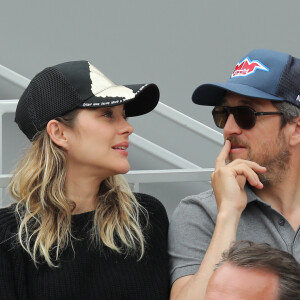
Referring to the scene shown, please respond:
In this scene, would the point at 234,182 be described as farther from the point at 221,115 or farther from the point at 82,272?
the point at 82,272

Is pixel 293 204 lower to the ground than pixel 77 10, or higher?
lower

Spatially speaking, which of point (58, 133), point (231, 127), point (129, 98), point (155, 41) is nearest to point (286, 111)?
point (231, 127)

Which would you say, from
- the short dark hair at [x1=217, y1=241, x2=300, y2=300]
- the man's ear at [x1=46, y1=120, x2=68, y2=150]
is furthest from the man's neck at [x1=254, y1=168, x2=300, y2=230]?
the short dark hair at [x1=217, y1=241, x2=300, y2=300]

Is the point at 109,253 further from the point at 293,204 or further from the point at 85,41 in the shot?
the point at 85,41

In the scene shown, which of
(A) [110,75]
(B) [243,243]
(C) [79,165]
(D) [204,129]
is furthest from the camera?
(A) [110,75]

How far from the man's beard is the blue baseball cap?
0.15m

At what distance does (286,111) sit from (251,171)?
0.91 feet

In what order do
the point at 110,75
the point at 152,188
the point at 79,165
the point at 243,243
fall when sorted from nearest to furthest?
the point at 243,243 < the point at 79,165 < the point at 152,188 < the point at 110,75

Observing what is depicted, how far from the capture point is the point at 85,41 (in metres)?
4.56

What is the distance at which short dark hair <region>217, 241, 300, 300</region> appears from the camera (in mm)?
1534

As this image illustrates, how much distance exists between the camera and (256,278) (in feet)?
5.01

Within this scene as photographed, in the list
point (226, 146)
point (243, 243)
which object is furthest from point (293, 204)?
point (243, 243)

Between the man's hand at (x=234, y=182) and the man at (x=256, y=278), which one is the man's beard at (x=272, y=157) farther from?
the man at (x=256, y=278)

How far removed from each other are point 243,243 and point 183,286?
2.19 feet
